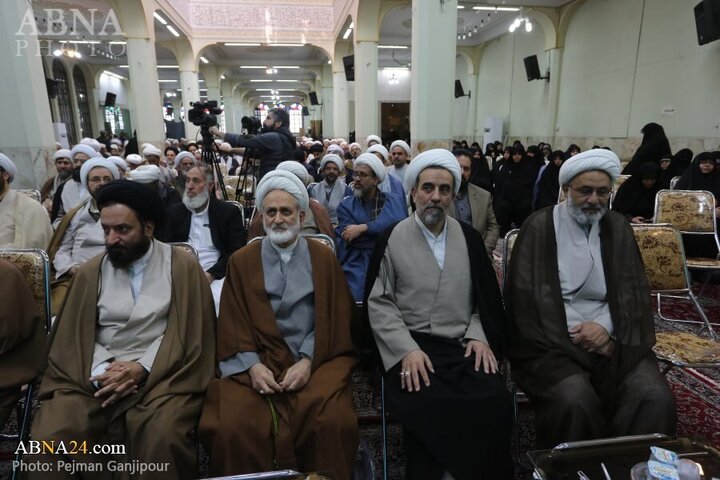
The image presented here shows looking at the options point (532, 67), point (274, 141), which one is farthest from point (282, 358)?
point (532, 67)

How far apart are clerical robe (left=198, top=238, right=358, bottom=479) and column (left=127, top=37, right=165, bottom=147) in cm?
850

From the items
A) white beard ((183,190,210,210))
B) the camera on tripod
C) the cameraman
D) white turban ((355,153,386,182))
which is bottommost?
white beard ((183,190,210,210))

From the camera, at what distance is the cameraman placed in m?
4.59

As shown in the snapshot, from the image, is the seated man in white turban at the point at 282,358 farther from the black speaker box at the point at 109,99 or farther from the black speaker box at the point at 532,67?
the black speaker box at the point at 109,99

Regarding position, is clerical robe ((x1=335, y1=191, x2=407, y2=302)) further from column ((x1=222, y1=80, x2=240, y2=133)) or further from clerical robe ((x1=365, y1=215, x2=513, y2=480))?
column ((x1=222, y1=80, x2=240, y2=133))

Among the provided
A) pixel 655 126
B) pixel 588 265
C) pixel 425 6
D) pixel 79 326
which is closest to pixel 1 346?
pixel 79 326

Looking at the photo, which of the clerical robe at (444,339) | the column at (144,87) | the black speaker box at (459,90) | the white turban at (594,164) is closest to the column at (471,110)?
the black speaker box at (459,90)

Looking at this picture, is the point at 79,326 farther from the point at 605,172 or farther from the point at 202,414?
the point at 605,172

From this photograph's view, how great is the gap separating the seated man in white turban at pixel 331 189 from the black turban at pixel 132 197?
2391 millimetres

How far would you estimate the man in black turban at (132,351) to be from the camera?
1591 mm

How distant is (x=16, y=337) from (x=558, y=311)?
240cm

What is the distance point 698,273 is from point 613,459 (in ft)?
14.1

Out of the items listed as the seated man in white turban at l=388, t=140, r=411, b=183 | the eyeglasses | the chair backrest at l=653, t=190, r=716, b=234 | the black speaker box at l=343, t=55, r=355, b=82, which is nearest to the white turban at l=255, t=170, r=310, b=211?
the eyeglasses

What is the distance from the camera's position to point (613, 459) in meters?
1.49
